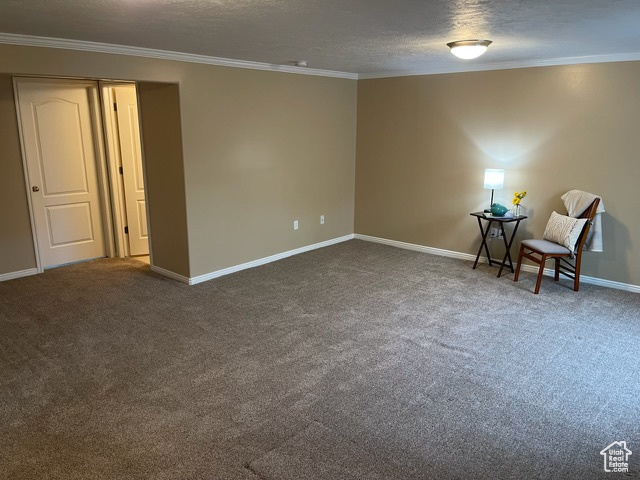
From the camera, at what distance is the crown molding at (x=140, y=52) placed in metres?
3.51

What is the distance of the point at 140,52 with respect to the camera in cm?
416

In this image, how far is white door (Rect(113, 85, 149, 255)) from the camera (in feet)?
18.4

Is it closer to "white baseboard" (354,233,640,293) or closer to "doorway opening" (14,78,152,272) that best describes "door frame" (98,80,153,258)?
"doorway opening" (14,78,152,272)

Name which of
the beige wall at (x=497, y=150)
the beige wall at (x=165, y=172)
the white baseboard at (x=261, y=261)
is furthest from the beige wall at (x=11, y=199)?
the beige wall at (x=497, y=150)

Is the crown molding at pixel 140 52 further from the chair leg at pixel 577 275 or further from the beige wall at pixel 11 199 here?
the chair leg at pixel 577 275

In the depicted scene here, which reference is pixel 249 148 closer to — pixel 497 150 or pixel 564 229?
pixel 497 150

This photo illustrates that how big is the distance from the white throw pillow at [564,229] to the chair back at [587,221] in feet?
0.14

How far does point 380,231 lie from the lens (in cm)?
667

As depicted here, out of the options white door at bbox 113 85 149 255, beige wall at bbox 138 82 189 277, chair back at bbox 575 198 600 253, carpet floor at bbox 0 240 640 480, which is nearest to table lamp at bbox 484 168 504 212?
chair back at bbox 575 198 600 253

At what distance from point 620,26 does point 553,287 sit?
265cm

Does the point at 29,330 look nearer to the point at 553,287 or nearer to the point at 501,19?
the point at 501,19

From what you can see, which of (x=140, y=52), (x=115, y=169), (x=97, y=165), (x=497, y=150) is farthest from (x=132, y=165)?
(x=497, y=150)

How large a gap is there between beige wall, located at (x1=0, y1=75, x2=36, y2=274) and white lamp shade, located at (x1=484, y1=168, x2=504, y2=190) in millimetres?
5003

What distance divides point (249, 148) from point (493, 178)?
274cm
